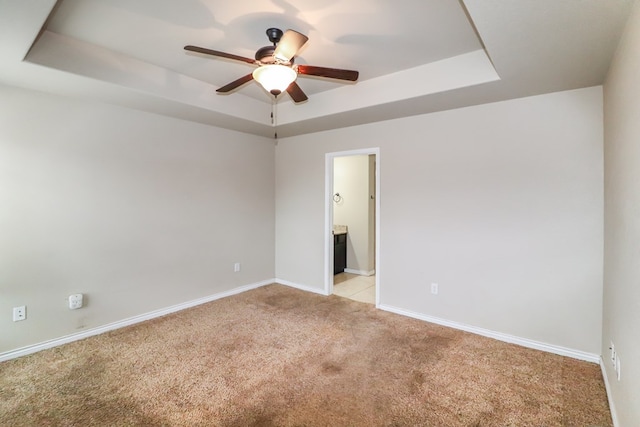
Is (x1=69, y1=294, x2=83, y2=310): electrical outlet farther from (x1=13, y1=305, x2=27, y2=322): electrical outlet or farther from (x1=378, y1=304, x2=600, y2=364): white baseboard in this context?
(x1=378, y1=304, x2=600, y2=364): white baseboard

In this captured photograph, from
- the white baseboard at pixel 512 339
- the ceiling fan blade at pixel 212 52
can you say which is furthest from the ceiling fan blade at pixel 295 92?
the white baseboard at pixel 512 339

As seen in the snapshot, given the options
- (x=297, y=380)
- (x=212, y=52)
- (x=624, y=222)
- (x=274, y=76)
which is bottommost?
(x=297, y=380)

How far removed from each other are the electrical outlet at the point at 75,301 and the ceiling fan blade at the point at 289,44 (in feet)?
9.60

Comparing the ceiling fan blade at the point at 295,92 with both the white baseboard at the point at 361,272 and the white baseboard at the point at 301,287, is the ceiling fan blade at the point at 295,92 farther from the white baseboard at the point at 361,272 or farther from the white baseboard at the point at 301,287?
the white baseboard at the point at 361,272

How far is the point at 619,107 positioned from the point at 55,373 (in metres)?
4.40

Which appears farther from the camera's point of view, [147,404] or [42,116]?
[42,116]

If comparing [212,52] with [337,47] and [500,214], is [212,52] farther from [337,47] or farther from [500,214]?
[500,214]

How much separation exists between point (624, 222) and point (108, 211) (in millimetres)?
4193

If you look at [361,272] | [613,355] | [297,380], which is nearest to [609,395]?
[613,355]

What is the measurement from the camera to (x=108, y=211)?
3115 millimetres

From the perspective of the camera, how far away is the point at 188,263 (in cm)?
381

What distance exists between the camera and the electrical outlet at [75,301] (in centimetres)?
288

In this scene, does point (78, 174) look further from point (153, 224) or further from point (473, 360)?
point (473, 360)

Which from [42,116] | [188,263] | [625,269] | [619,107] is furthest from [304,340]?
[42,116]
